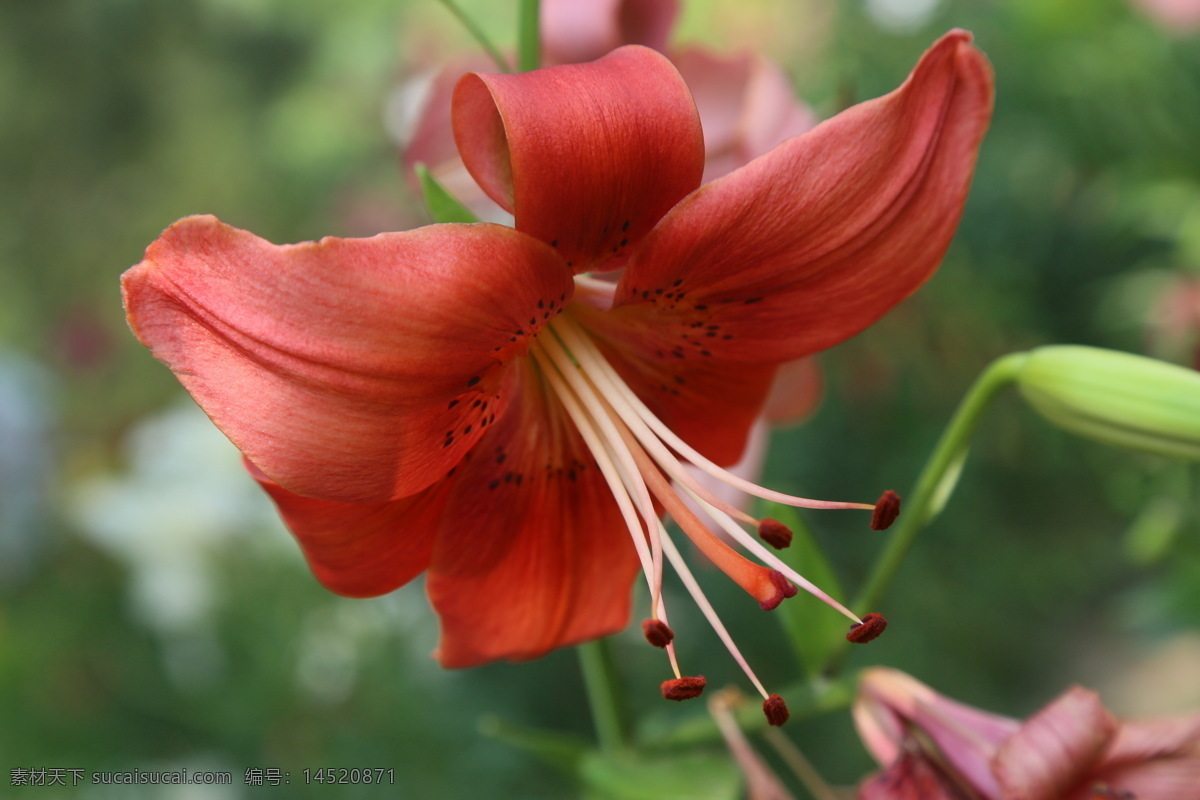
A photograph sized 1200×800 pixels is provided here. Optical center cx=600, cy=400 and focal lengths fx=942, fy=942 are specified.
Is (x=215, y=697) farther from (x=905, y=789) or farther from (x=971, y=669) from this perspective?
(x=971, y=669)

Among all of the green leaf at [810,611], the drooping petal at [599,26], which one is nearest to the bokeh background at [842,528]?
the drooping petal at [599,26]

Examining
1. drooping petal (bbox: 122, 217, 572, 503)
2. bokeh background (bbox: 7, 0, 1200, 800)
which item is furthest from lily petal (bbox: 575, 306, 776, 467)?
bokeh background (bbox: 7, 0, 1200, 800)

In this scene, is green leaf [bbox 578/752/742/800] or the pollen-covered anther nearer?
the pollen-covered anther

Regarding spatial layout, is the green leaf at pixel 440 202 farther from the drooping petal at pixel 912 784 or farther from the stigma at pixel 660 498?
the drooping petal at pixel 912 784

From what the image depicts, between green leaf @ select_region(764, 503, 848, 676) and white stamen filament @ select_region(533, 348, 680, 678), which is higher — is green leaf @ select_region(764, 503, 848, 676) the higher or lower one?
the lower one

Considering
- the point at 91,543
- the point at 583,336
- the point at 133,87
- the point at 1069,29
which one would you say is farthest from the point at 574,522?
the point at 133,87

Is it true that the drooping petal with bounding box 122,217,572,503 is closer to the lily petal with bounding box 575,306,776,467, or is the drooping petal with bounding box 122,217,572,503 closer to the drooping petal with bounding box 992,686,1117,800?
the lily petal with bounding box 575,306,776,467

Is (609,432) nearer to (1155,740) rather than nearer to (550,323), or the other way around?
(550,323)
